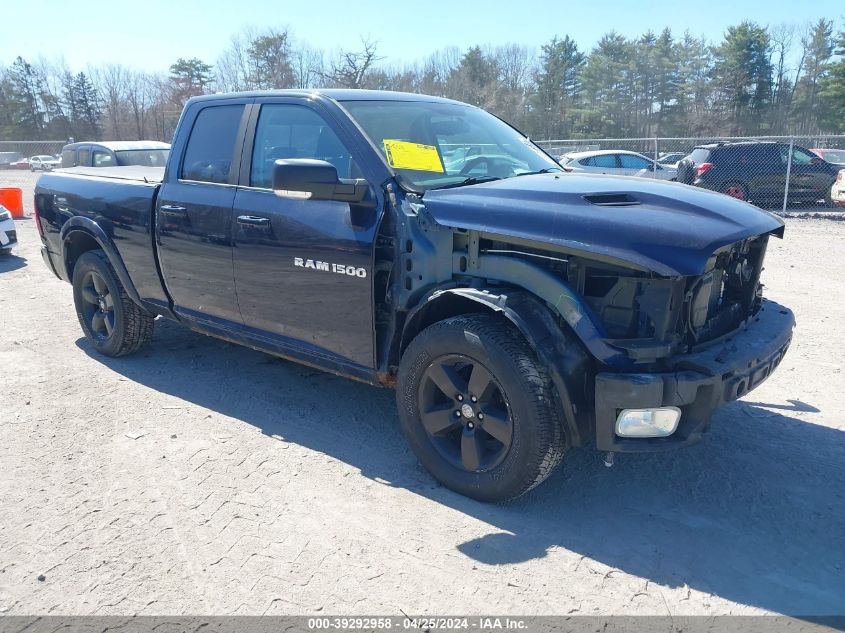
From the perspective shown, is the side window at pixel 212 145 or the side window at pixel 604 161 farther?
the side window at pixel 604 161

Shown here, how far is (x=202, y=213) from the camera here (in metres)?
4.37

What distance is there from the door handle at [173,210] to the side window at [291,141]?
63 cm

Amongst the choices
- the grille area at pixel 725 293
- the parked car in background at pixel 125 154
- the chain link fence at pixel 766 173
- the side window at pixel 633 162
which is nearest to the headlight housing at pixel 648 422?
the grille area at pixel 725 293

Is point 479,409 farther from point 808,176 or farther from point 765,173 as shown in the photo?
point 808,176

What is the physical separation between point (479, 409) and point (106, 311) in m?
3.83

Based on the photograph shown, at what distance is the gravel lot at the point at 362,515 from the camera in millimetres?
2682

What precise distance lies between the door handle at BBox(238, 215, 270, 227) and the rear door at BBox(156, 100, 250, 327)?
14cm

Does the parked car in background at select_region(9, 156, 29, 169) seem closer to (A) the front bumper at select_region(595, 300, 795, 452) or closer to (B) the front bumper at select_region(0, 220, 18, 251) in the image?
(B) the front bumper at select_region(0, 220, 18, 251)

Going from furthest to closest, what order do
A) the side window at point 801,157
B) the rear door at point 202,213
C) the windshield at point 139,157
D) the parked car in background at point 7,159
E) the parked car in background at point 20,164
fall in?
the parked car in background at point 20,164, the parked car in background at point 7,159, the side window at point 801,157, the windshield at point 139,157, the rear door at point 202,213

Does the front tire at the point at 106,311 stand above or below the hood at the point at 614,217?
below

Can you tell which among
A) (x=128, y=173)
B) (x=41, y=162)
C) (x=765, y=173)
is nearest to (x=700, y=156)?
(x=765, y=173)

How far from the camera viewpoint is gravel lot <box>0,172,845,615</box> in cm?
268

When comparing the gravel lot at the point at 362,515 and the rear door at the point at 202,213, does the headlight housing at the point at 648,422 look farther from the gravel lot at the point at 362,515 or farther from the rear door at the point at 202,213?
the rear door at the point at 202,213

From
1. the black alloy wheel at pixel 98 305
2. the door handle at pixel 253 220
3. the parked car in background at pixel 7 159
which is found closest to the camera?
the door handle at pixel 253 220
